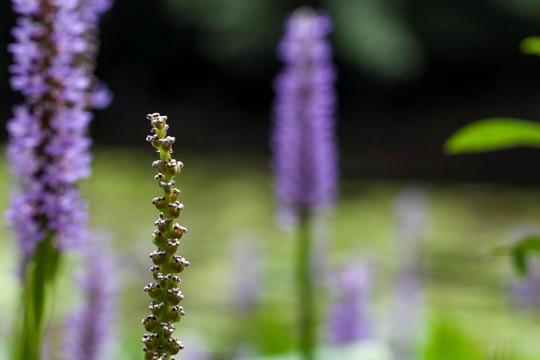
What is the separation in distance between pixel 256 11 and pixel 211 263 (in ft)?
27.3

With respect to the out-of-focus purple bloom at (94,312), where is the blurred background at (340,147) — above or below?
above

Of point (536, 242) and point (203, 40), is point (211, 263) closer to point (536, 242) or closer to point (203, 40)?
point (536, 242)

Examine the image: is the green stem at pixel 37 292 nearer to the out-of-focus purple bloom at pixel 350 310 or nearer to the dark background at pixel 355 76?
the out-of-focus purple bloom at pixel 350 310

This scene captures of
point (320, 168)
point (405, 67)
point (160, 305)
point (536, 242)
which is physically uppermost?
point (405, 67)

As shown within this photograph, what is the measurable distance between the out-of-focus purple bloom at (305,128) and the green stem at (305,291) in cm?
4

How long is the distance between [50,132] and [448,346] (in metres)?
1.36

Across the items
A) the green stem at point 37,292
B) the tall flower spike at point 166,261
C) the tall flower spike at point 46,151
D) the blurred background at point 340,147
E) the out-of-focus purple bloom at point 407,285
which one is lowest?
the tall flower spike at point 166,261

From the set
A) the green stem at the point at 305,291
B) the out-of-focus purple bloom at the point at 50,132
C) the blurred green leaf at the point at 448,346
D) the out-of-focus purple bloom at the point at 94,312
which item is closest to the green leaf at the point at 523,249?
the out-of-focus purple bloom at the point at 50,132

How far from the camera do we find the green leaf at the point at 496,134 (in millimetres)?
1134

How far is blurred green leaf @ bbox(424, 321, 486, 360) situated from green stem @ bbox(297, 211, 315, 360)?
0.30m

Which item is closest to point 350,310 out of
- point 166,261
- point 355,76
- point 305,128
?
point 305,128

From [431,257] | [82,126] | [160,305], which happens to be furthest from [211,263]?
[160,305]

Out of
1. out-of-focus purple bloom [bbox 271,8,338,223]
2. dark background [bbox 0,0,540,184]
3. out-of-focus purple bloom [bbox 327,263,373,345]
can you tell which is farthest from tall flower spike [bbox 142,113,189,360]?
dark background [bbox 0,0,540,184]

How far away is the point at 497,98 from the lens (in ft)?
61.0
